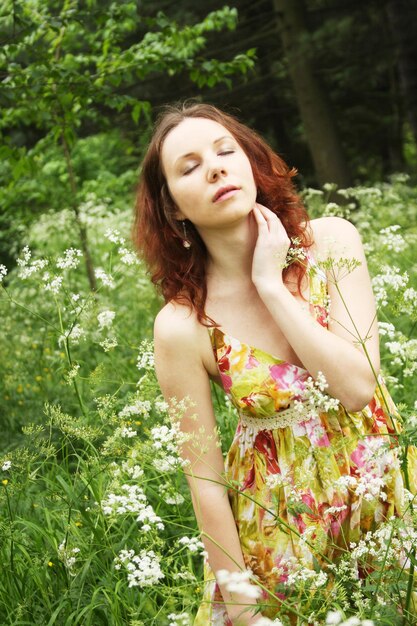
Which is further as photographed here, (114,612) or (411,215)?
(411,215)

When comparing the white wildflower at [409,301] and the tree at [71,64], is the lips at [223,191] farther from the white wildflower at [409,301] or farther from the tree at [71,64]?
the tree at [71,64]

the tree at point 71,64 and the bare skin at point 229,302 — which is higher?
the tree at point 71,64

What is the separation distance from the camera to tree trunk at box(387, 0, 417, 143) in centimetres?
945

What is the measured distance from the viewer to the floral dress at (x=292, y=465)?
2277 mm

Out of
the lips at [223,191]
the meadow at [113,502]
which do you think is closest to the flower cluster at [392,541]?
the meadow at [113,502]

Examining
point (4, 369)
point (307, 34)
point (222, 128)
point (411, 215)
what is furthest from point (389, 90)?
point (222, 128)

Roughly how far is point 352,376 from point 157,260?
0.86 metres

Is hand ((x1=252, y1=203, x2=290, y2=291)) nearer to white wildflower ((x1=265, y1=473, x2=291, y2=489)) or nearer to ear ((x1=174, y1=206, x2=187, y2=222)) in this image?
ear ((x1=174, y1=206, x2=187, y2=222))

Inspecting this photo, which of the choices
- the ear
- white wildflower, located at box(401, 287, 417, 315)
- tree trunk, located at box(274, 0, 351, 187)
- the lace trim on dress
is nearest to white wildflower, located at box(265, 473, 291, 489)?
the lace trim on dress

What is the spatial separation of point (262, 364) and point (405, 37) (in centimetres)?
826

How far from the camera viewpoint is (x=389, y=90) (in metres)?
12.1

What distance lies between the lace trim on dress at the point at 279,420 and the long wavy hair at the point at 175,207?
1.39ft

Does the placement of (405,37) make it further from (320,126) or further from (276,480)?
(276,480)

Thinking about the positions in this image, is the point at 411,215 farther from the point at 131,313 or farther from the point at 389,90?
the point at 389,90
